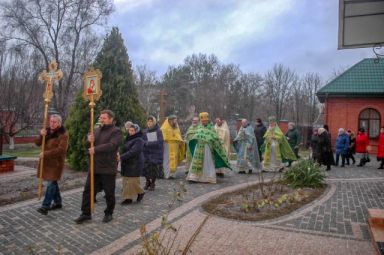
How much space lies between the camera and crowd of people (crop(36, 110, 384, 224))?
6461mm

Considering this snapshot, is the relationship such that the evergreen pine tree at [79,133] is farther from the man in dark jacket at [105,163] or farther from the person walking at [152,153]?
the man in dark jacket at [105,163]

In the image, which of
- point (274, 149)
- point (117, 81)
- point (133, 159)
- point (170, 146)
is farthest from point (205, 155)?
point (117, 81)

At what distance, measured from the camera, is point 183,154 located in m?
12.1

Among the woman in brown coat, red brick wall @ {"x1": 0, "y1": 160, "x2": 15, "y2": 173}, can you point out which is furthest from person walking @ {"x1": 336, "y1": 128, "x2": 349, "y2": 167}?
red brick wall @ {"x1": 0, "y1": 160, "x2": 15, "y2": 173}

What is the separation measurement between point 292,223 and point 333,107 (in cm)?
1930

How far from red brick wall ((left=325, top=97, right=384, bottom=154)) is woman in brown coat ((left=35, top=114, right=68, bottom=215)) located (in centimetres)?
2028

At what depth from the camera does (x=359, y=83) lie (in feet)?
78.9

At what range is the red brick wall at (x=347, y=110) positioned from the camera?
23.2 meters

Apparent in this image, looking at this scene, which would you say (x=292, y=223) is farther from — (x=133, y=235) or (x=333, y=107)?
(x=333, y=107)

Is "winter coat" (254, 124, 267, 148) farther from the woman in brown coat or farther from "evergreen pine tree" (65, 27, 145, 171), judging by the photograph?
the woman in brown coat

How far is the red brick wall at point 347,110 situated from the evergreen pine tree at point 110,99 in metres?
15.3

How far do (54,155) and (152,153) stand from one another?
10.0 feet

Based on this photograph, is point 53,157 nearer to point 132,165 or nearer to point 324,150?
point 132,165

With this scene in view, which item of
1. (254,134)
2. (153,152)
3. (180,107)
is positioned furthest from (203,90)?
(153,152)
